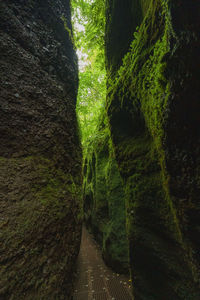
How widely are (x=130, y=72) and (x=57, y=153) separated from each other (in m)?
1.88

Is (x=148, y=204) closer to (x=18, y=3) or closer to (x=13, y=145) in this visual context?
(x=13, y=145)

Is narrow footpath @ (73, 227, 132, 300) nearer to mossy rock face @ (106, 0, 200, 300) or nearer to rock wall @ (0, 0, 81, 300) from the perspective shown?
mossy rock face @ (106, 0, 200, 300)

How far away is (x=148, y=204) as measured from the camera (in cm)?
241

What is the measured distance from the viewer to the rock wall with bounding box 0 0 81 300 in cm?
126

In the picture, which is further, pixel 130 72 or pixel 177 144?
pixel 130 72

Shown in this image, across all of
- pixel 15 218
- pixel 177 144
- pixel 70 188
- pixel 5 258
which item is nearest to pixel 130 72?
pixel 177 144

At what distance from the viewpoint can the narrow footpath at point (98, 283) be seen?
3592mm

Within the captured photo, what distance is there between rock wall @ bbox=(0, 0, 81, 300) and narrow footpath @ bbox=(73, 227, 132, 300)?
2.92 metres

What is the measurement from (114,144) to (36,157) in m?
1.82

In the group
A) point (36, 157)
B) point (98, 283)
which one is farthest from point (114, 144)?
point (98, 283)

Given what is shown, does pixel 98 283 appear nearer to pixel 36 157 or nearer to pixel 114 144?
pixel 114 144

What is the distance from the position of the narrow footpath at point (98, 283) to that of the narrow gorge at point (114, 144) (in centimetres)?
29

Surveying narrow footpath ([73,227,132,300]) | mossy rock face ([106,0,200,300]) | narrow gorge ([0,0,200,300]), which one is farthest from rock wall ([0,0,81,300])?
narrow footpath ([73,227,132,300])

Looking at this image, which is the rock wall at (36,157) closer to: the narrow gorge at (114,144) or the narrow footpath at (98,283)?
the narrow gorge at (114,144)
